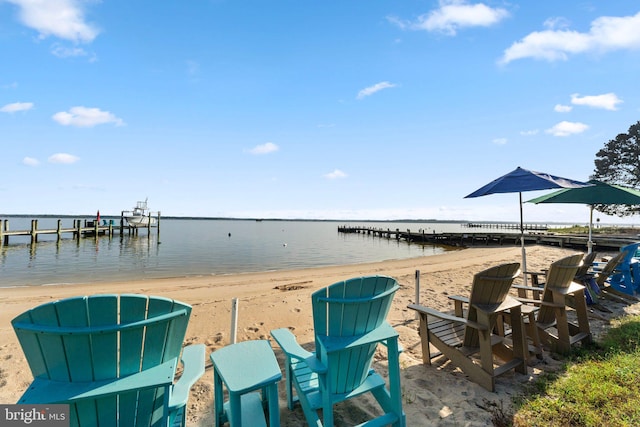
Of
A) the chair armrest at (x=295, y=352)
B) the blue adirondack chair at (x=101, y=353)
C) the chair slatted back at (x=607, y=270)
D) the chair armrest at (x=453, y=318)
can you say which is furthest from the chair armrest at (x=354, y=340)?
the chair slatted back at (x=607, y=270)

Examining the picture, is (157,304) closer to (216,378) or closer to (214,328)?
(216,378)

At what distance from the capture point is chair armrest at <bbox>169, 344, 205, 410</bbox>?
1.73 m

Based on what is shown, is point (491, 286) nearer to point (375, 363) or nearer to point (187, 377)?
point (375, 363)

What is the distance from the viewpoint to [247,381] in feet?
5.93

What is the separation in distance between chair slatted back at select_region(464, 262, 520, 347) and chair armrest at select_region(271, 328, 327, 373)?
5.47ft

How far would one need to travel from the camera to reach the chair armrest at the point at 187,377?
173 centimetres

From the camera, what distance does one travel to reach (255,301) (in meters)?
7.19

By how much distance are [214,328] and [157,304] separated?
414 cm

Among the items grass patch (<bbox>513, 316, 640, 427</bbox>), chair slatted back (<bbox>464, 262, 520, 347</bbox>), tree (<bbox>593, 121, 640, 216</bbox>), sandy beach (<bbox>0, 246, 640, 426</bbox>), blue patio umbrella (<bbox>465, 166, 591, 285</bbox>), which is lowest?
sandy beach (<bbox>0, 246, 640, 426</bbox>)

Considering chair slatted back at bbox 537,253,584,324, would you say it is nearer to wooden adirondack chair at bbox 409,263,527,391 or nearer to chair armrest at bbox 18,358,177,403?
wooden adirondack chair at bbox 409,263,527,391

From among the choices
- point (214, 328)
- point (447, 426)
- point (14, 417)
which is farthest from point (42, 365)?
point (214, 328)

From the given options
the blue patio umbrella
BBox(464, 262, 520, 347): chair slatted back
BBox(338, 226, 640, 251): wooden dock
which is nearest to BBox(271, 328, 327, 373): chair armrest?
BBox(464, 262, 520, 347): chair slatted back

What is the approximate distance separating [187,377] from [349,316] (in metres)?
1.03

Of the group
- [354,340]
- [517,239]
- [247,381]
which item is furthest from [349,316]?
[517,239]
